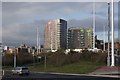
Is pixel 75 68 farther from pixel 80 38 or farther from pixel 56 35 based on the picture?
pixel 80 38

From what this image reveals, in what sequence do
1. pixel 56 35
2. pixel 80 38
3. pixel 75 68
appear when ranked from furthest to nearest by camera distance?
pixel 80 38, pixel 56 35, pixel 75 68

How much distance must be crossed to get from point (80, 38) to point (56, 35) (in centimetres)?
A: 668

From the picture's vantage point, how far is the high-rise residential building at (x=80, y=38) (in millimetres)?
89500

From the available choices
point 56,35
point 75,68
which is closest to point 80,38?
point 56,35

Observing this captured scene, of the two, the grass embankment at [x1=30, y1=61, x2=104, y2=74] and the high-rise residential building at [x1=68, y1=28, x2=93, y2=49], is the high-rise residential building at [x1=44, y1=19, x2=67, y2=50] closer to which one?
the high-rise residential building at [x1=68, y1=28, x2=93, y2=49]

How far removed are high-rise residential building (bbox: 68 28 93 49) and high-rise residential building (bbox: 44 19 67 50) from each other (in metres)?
1.64

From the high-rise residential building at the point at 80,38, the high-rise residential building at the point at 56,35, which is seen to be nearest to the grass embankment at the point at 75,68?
the high-rise residential building at the point at 56,35

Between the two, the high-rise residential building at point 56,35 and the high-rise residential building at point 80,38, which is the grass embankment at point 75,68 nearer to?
the high-rise residential building at point 56,35

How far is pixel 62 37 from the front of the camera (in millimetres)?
91812

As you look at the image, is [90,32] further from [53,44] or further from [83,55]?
[83,55]

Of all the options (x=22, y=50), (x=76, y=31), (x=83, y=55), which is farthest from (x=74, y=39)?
(x=83, y=55)

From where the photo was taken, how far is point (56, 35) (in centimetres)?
9000

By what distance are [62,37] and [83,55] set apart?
23671 mm

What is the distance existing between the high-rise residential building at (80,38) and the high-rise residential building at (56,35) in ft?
5.38
